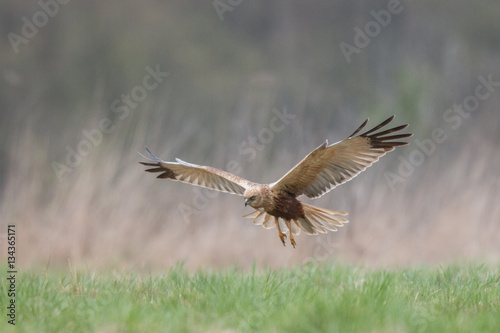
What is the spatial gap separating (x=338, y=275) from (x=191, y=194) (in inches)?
122

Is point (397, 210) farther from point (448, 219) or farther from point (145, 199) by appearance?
point (145, 199)

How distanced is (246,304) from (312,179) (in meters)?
1.32

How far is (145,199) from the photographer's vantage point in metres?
7.11

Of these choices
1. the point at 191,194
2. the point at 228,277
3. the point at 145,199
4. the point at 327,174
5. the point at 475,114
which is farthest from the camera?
the point at 475,114

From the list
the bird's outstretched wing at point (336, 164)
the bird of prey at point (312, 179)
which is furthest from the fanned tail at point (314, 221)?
the bird's outstretched wing at point (336, 164)

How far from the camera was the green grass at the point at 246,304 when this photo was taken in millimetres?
3061

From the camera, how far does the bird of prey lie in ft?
14.3

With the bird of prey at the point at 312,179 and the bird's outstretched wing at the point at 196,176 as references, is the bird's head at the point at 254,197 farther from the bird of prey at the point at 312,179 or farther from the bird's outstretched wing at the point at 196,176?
the bird's outstretched wing at the point at 196,176

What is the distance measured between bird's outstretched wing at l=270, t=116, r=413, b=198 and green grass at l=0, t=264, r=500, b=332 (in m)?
0.59

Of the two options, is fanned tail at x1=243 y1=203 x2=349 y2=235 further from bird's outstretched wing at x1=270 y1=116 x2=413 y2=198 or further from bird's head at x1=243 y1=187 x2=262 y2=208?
bird's head at x1=243 y1=187 x2=262 y2=208

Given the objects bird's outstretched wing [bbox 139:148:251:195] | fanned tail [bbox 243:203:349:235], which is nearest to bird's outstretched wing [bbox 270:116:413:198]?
fanned tail [bbox 243:203:349:235]

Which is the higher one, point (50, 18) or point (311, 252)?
point (50, 18)

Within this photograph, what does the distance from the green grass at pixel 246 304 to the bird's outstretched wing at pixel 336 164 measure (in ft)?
1.94

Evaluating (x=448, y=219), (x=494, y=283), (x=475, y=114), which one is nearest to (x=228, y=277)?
(x=494, y=283)
